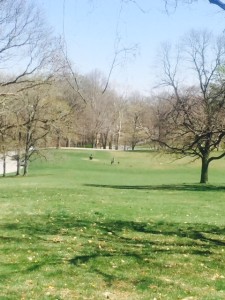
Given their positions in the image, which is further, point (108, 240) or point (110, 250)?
point (108, 240)

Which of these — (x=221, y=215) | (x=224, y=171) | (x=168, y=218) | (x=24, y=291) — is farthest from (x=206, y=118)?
(x=224, y=171)

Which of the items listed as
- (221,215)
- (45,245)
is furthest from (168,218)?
(45,245)

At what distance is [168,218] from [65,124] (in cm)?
3194

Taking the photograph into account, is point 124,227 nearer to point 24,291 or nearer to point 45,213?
point 45,213

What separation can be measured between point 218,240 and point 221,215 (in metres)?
4.82

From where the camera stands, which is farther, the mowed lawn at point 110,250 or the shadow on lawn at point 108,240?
the shadow on lawn at point 108,240

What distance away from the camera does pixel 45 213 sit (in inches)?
555

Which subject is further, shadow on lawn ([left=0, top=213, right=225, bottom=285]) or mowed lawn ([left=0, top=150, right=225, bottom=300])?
shadow on lawn ([left=0, top=213, right=225, bottom=285])

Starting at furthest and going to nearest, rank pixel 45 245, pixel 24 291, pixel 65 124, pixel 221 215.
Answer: pixel 65 124
pixel 221 215
pixel 45 245
pixel 24 291

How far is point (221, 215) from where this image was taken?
1534 centimetres

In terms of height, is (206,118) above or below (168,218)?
above

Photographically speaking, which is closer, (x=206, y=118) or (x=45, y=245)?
(x=45, y=245)

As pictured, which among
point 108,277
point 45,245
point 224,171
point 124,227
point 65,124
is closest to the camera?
point 108,277

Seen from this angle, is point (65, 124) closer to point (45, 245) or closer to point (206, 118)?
point (206, 118)
